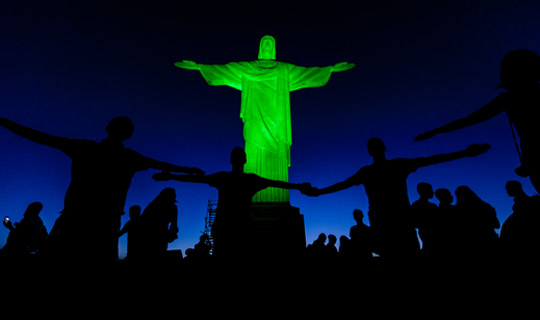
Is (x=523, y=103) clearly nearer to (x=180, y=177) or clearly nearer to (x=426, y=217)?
(x=426, y=217)

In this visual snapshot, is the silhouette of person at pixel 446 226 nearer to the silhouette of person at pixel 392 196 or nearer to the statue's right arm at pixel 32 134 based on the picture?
the silhouette of person at pixel 392 196

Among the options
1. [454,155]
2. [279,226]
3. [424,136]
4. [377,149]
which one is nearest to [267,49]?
[279,226]

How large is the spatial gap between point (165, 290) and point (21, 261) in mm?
1014

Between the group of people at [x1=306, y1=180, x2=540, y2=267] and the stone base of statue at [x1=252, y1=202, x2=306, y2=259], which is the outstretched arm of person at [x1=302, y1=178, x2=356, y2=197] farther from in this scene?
the stone base of statue at [x1=252, y1=202, x2=306, y2=259]

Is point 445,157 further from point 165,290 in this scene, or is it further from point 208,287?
point 165,290

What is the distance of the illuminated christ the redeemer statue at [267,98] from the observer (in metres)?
6.58

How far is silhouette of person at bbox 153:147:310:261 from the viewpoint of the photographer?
2.65m

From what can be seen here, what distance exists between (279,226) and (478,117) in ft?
11.8

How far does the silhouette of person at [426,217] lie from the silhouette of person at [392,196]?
0.31m

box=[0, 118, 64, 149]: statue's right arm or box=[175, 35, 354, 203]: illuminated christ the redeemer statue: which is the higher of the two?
box=[175, 35, 354, 203]: illuminated christ the redeemer statue

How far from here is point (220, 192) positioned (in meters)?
2.92

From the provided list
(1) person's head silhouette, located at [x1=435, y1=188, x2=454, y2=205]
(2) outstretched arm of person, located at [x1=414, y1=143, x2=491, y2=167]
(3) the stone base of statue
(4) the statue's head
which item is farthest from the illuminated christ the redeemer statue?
(2) outstretched arm of person, located at [x1=414, y1=143, x2=491, y2=167]

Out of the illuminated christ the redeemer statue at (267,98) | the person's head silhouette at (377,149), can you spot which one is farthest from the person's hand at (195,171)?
the illuminated christ the redeemer statue at (267,98)

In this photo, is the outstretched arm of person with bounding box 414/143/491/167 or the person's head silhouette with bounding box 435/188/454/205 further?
the person's head silhouette with bounding box 435/188/454/205
